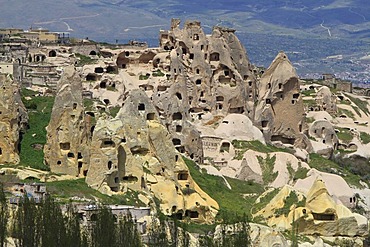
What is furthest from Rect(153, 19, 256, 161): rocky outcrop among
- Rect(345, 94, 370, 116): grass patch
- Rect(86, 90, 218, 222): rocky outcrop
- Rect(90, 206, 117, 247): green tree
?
Rect(90, 206, 117, 247): green tree

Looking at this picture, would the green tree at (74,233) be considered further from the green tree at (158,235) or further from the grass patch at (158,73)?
the grass patch at (158,73)

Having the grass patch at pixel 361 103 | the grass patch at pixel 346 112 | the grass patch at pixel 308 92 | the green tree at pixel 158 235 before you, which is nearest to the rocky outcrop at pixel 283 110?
the grass patch at pixel 346 112

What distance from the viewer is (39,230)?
122 feet

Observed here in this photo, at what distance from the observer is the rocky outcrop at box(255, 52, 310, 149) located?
69438 mm

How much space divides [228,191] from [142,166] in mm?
7035

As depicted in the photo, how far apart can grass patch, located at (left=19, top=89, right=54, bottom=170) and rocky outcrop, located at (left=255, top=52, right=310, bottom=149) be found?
15250 millimetres

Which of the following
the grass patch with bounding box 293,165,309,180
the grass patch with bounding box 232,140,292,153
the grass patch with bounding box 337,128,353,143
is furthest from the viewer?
the grass patch with bounding box 337,128,353,143

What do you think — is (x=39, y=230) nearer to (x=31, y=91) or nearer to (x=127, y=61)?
(x=31, y=91)

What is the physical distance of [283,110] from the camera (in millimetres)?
69812

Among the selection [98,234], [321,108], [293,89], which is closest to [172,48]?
[293,89]

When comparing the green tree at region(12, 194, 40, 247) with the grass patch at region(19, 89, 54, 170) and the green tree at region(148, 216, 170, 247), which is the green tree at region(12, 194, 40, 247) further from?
the grass patch at region(19, 89, 54, 170)

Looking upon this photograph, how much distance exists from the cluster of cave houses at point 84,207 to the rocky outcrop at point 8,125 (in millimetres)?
4162

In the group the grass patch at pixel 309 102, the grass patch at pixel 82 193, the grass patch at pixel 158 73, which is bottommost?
the grass patch at pixel 309 102

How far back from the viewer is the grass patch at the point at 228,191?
50.5m
